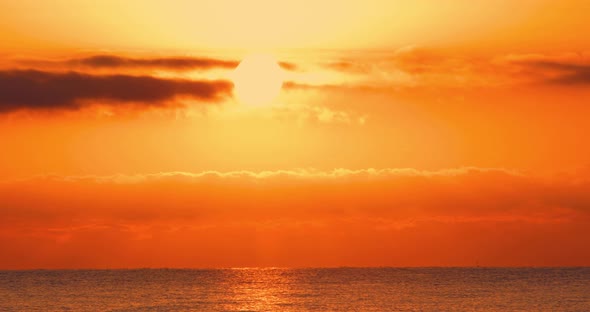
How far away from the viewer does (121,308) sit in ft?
500

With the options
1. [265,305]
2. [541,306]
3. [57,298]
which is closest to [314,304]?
[265,305]

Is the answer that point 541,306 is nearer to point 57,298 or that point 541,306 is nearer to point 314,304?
point 314,304

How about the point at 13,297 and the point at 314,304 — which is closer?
the point at 314,304

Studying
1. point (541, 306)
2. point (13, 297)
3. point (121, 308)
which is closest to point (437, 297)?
point (541, 306)

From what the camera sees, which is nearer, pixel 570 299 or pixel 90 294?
pixel 570 299

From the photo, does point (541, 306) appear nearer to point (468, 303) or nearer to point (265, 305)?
point (468, 303)

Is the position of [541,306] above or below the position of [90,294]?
below

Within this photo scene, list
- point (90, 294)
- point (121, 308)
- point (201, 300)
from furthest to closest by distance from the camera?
point (90, 294), point (201, 300), point (121, 308)

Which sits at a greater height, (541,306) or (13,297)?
(13,297)

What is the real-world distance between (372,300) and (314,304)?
12477 mm

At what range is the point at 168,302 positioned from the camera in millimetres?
165875

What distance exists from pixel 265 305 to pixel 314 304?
25.1ft

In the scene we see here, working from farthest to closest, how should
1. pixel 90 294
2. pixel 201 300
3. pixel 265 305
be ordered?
pixel 90 294
pixel 201 300
pixel 265 305

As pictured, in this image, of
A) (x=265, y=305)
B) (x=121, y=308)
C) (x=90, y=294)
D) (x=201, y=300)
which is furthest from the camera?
(x=90, y=294)
